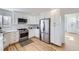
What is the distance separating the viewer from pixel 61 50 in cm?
147

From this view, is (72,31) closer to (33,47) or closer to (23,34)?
(33,47)

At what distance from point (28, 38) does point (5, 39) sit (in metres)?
0.41

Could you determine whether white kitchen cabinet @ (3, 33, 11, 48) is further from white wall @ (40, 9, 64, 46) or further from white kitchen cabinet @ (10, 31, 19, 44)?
white wall @ (40, 9, 64, 46)

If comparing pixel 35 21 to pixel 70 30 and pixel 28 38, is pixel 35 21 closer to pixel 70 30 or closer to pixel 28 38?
pixel 28 38

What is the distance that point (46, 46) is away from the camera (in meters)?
1.51

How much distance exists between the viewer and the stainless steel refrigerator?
5.07ft

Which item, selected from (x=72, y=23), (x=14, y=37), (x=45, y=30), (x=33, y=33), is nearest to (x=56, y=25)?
(x=45, y=30)

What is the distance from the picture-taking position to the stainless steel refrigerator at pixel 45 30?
1545 mm

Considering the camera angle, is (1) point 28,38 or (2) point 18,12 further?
(1) point 28,38

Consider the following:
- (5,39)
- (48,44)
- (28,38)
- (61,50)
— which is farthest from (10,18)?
(61,50)

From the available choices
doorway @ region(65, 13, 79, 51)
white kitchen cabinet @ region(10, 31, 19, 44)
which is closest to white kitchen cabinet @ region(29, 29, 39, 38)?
white kitchen cabinet @ region(10, 31, 19, 44)

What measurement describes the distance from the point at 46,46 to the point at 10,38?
0.67 m

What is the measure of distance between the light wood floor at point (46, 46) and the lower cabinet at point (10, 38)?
74 mm

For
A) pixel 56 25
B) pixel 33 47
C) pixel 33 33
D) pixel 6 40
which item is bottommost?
pixel 33 47
